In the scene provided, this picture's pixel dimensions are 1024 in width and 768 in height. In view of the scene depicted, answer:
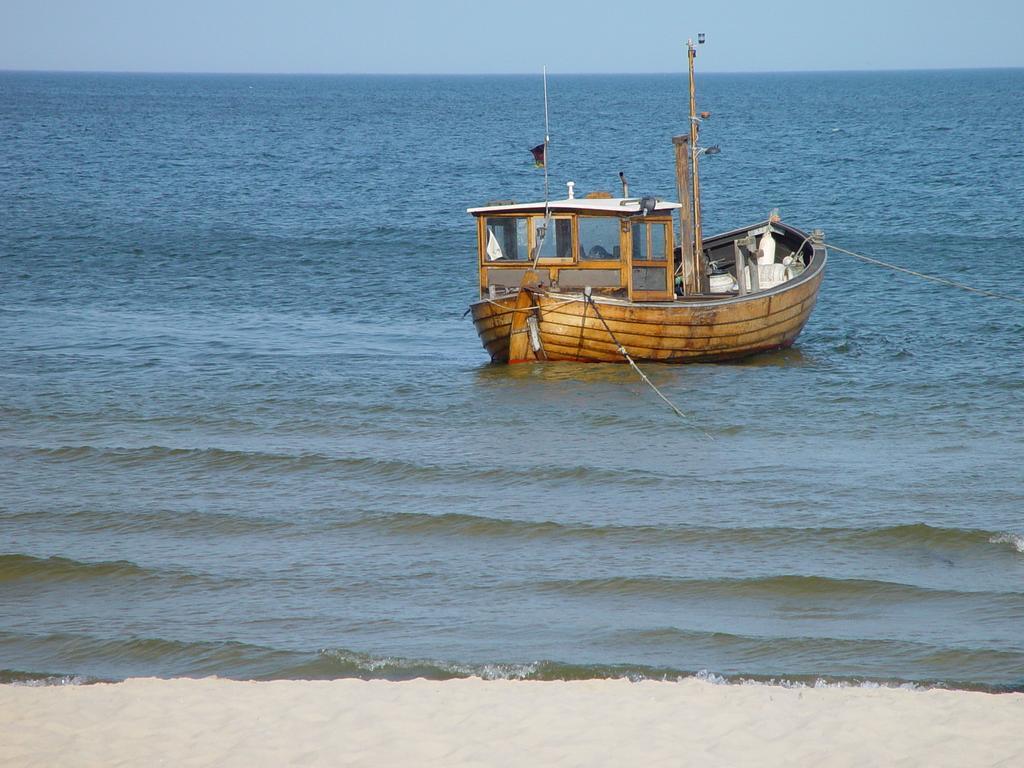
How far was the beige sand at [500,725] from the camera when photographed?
22.2 ft

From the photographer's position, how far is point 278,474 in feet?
44.3

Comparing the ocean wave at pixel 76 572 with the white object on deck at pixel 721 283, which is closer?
the ocean wave at pixel 76 572

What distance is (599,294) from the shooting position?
56.9 feet

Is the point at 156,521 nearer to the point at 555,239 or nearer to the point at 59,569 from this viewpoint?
the point at 59,569

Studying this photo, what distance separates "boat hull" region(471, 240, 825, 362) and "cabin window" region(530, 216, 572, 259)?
35.3 inches

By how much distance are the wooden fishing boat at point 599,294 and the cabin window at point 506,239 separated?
0.01m

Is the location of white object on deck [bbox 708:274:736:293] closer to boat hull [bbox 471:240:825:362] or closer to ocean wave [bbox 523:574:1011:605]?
boat hull [bbox 471:240:825:362]

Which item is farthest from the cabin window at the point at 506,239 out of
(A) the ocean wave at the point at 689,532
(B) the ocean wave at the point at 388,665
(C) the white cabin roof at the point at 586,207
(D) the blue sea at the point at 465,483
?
(B) the ocean wave at the point at 388,665

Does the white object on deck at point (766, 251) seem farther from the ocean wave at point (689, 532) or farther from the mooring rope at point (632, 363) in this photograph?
the ocean wave at point (689, 532)

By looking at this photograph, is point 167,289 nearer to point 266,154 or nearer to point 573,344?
point 573,344

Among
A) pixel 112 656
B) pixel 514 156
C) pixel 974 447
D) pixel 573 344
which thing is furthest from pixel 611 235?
pixel 514 156

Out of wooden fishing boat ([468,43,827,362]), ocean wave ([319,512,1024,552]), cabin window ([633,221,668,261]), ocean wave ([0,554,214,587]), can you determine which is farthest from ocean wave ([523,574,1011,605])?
cabin window ([633,221,668,261])

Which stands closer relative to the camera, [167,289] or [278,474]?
[278,474]

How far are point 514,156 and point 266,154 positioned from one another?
522 inches
